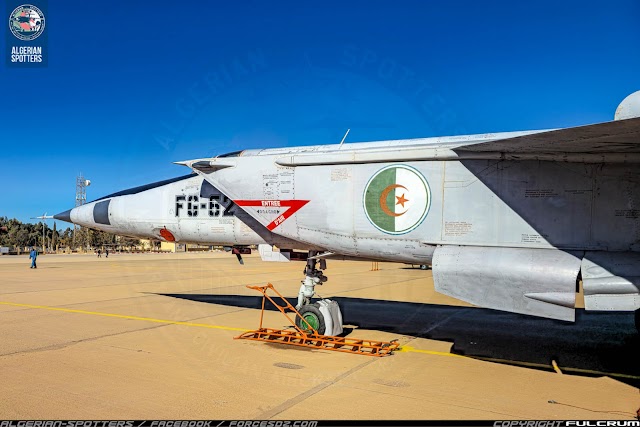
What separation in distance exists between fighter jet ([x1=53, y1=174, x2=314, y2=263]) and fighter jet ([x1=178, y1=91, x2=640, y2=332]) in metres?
0.87

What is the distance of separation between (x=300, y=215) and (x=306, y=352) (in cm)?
252

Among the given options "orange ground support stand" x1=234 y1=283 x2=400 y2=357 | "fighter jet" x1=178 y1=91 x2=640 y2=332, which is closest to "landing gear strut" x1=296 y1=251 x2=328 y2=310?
"orange ground support stand" x1=234 y1=283 x2=400 y2=357

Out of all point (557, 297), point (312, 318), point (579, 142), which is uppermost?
point (579, 142)

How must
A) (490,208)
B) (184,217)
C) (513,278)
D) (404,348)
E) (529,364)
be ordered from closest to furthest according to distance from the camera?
1. (513,278)
2. (490,208)
3. (529,364)
4. (404,348)
5. (184,217)

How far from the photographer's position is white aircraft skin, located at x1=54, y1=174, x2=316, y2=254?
10.0 m

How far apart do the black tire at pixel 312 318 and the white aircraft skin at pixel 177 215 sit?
1261 millimetres

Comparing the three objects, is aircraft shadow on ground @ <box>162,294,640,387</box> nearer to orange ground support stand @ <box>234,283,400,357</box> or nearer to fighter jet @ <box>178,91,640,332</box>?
orange ground support stand @ <box>234,283,400,357</box>

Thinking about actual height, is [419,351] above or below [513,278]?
below

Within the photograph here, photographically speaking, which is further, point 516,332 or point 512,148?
point 516,332

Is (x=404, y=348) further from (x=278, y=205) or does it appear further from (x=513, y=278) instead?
(x=278, y=205)

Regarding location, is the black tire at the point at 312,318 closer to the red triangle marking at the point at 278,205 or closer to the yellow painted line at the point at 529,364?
the yellow painted line at the point at 529,364

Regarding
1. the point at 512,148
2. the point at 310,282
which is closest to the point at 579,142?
the point at 512,148

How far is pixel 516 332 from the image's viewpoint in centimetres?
1067

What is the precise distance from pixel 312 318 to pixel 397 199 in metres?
→ 3.00
